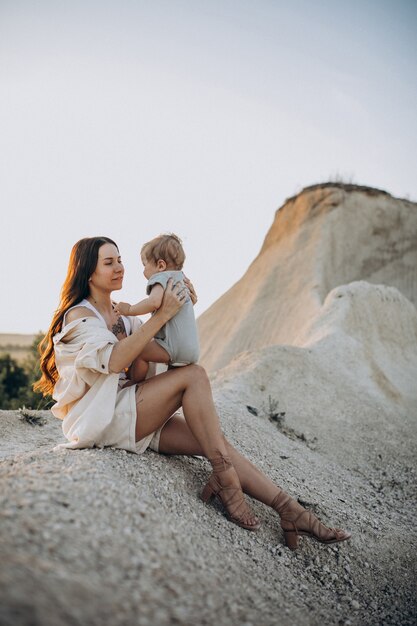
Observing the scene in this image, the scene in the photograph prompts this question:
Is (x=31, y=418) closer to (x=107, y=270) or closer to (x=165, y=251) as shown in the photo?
(x=107, y=270)

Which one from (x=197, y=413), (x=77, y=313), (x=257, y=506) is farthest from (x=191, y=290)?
(x=257, y=506)

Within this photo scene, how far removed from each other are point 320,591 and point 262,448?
233 centimetres

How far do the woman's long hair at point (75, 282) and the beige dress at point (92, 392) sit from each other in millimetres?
241

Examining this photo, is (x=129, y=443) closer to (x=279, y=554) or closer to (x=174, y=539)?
(x=174, y=539)

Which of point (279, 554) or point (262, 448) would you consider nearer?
point (279, 554)

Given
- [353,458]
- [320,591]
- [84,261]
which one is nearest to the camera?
[320,591]

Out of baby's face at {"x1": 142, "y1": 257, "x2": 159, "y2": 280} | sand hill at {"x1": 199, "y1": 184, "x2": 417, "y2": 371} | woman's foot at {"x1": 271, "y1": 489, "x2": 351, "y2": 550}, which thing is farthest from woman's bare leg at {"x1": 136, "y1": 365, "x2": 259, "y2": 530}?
A: sand hill at {"x1": 199, "y1": 184, "x2": 417, "y2": 371}

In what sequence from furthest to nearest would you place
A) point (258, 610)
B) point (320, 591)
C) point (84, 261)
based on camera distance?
point (84, 261)
point (320, 591)
point (258, 610)

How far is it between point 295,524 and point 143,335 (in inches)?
62.7

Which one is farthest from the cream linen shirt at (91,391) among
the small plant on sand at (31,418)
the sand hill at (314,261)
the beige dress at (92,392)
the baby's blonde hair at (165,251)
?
the sand hill at (314,261)

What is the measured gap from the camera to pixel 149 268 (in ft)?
11.9

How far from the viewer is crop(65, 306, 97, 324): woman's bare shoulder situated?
3420 mm

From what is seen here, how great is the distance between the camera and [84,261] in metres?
3.63

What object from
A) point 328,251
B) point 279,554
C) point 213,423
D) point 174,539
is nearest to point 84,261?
point 213,423
